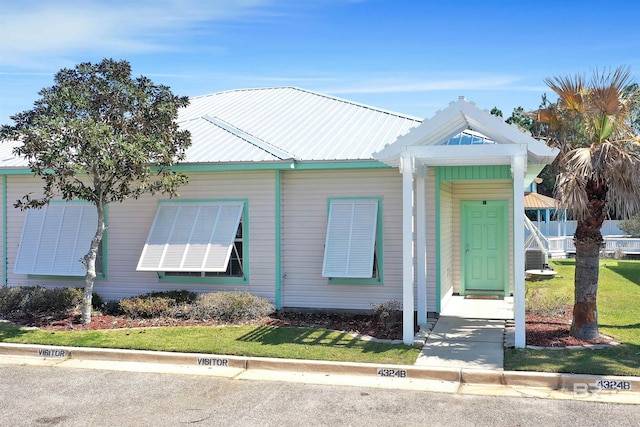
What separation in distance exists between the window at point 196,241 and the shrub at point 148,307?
0.66 m

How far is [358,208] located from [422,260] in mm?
1718

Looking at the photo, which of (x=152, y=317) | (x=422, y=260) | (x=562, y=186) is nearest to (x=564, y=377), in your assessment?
(x=562, y=186)

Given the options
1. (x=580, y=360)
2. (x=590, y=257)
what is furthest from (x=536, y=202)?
(x=580, y=360)

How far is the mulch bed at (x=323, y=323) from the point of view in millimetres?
10195

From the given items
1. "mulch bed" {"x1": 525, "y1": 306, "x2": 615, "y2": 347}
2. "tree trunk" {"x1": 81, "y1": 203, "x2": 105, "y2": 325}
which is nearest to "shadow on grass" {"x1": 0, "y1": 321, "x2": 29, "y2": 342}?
"tree trunk" {"x1": 81, "y1": 203, "x2": 105, "y2": 325}

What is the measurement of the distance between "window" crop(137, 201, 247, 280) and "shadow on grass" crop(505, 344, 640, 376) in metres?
5.75

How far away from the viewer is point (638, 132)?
9.84 meters

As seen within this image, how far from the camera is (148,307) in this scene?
1160 centimetres

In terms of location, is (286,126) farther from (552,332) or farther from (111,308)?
(552,332)

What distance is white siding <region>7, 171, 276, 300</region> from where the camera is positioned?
12.4 m

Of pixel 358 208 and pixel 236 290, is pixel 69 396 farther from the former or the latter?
pixel 358 208

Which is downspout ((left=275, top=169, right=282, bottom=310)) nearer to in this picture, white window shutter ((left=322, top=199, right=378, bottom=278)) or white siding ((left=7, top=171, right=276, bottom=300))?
white siding ((left=7, top=171, right=276, bottom=300))

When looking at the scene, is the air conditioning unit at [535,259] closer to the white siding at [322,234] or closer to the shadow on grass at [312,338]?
the white siding at [322,234]

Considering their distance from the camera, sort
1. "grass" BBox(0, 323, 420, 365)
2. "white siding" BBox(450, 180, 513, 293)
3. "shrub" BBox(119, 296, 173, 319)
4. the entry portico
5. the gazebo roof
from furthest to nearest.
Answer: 1. the gazebo roof
2. "white siding" BBox(450, 180, 513, 293)
3. "shrub" BBox(119, 296, 173, 319)
4. the entry portico
5. "grass" BBox(0, 323, 420, 365)
